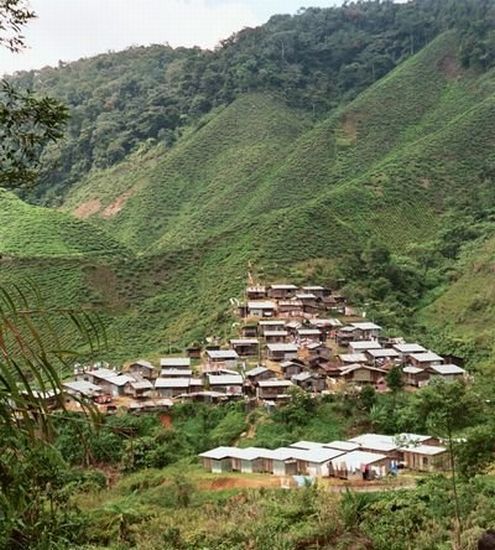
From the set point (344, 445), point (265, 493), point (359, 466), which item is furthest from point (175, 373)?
point (265, 493)

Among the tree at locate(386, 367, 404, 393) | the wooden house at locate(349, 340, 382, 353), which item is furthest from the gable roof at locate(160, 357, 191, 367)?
the tree at locate(386, 367, 404, 393)

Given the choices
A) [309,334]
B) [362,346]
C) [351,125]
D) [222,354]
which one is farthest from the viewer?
[351,125]

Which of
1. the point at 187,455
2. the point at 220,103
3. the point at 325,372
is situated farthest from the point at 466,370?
the point at 220,103

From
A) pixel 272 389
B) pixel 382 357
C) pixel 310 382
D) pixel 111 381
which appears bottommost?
pixel 272 389

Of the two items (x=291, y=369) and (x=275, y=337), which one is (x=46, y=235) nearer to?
(x=275, y=337)

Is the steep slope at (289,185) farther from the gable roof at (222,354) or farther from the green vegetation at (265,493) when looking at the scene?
the green vegetation at (265,493)

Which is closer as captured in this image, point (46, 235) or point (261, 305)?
point (261, 305)

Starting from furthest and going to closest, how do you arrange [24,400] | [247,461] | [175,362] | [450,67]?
[450,67]
[175,362]
[247,461]
[24,400]
